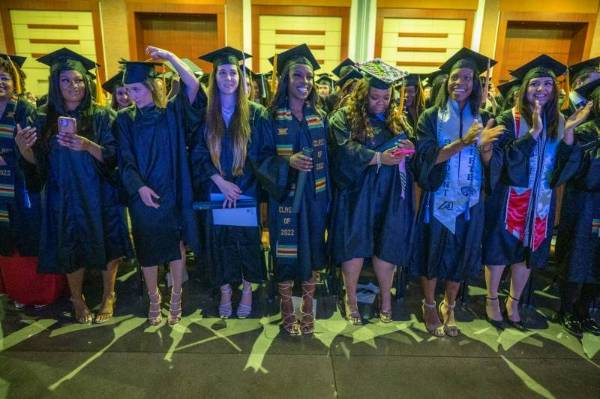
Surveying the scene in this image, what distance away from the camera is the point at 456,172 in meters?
2.76

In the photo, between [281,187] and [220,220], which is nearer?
[281,187]

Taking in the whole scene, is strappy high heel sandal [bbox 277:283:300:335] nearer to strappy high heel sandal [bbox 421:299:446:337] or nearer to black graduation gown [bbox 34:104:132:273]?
strappy high heel sandal [bbox 421:299:446:337]

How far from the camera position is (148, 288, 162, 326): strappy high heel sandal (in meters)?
3.02

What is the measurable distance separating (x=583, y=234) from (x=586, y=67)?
1.52 meters

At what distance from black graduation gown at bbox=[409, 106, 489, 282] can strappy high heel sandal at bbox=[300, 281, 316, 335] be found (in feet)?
3.12

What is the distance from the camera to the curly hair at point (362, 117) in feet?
9.07

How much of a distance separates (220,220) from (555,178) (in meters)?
2.77

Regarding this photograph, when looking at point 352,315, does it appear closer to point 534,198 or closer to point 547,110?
point 534,198

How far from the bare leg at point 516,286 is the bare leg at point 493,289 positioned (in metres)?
0.09

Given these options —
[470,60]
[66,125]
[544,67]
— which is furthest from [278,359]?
[544,67]

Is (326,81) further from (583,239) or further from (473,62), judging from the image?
(583,239)

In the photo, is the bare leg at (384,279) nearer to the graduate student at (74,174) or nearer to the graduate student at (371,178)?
the graduate student at (371,178)

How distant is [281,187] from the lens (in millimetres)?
2688

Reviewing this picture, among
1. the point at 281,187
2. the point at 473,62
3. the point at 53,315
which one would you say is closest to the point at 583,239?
the point at 473,62
